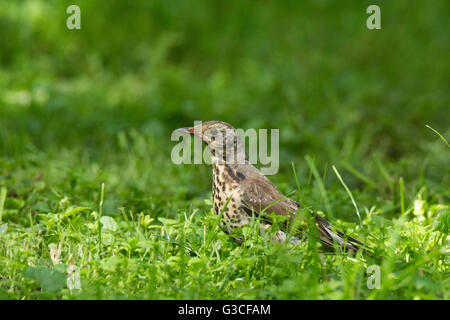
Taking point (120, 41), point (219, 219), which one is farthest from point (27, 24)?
point (219, 219)

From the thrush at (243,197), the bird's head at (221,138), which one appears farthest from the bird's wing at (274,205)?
the bird's head at (221,138)

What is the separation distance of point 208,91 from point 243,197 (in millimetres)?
4180

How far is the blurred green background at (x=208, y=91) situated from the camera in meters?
5.57

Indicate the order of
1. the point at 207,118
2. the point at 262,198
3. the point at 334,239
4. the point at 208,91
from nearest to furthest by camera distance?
the point at 334,239, the point at 262,198, the point at 207,118, the point at 208,91

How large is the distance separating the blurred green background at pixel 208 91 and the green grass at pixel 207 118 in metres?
0.02

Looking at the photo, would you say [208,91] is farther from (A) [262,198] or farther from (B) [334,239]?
(B) [334,239]

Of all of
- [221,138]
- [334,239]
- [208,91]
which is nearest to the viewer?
[334,239]

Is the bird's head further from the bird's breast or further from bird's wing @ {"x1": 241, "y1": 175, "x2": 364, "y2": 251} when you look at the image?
bird's wing @ {"x1": 241, "y1": 175, "x2": 364, "y2": 251}

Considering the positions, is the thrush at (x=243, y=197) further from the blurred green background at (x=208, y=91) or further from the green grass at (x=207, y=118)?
the blurred green background at (x=208, y=91)

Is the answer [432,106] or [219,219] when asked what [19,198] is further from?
[432,106]

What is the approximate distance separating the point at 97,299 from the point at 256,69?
19.1 ft

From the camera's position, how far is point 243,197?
155 inches

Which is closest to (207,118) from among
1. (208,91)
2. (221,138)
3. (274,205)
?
(208,91)
